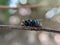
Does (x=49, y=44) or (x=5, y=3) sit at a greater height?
(x=5, y=3)

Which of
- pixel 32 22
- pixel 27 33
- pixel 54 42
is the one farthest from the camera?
pixel 27 33

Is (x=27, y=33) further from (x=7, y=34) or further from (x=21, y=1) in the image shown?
(x=21, y=1)

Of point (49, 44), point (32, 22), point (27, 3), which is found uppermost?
point (27, 3)

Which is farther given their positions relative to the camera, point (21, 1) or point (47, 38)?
point (21, 1)

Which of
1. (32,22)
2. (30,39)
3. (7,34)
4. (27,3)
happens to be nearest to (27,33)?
(30,39)

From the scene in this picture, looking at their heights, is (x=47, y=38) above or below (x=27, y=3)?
below

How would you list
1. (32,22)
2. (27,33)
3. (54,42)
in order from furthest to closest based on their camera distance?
(27,33)
(54,42)
(32,22)

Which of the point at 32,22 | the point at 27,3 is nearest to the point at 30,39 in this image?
the point at 27,3

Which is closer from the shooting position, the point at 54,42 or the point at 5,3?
the point at 54,42

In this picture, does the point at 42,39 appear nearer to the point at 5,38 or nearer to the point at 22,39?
the point at 22,39
